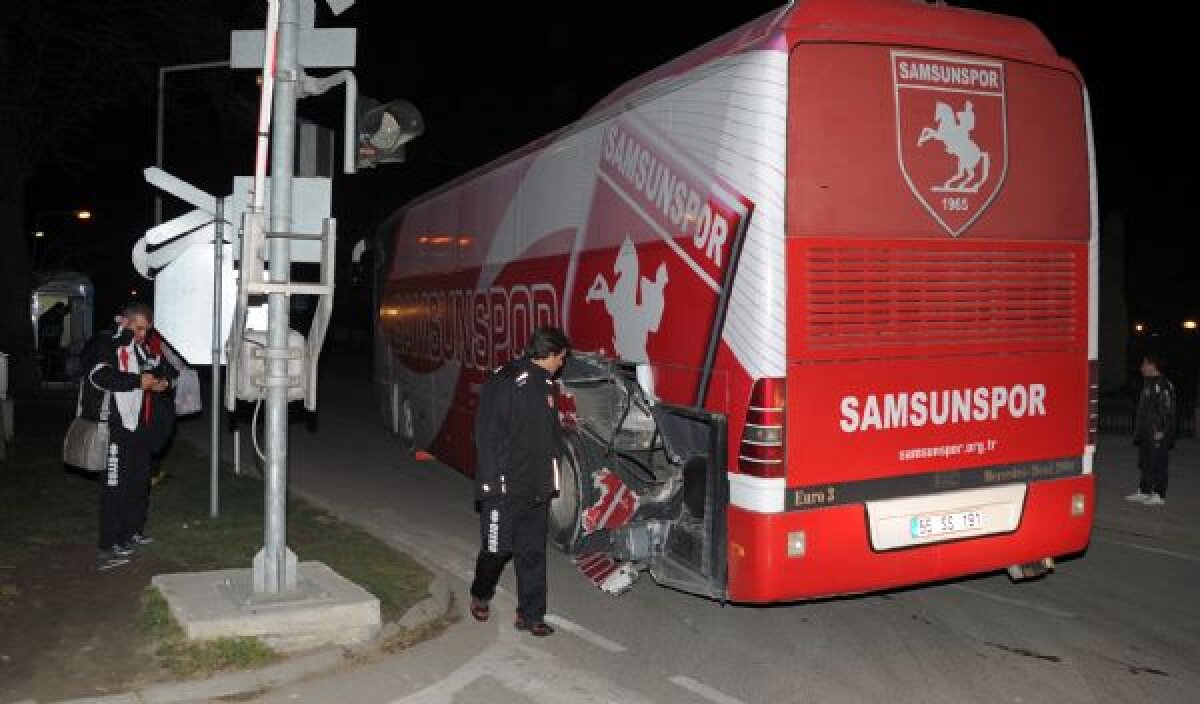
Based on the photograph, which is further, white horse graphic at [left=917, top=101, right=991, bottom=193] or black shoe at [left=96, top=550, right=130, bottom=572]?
black shoe at [left=96, top=550, right=130, bottom=572]

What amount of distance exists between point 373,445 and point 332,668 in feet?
37.7

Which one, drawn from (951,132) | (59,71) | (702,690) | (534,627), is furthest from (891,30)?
(59,71)

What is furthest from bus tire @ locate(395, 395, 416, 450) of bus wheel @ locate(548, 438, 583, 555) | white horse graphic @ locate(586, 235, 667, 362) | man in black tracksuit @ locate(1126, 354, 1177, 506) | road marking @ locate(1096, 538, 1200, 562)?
man in black tracksuit @ locate(1126, 354, 1177, 506)

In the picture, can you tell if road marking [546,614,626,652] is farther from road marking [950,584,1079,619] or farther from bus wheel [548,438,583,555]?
road marking [950,584,1079,619]

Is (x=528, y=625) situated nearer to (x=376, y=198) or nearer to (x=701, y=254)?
(x=701, y=254)

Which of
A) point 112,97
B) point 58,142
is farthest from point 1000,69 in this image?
point 58,142

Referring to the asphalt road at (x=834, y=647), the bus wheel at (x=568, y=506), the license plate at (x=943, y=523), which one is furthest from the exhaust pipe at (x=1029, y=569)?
the bus wheel at (x=568, y=506)

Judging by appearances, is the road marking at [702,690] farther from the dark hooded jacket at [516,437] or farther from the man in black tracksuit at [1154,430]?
the man in black tracksuit at [1154,430]

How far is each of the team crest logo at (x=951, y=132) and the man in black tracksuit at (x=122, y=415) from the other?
18.8ft

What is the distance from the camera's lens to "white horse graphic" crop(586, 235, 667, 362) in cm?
748

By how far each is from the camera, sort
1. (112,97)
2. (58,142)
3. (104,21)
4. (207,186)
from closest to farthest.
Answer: (104,21) → (112,97) → (58,142) → (207,186)

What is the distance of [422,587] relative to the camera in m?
7.86

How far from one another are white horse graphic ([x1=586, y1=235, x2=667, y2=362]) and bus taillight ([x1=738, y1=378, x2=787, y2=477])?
4.16ft

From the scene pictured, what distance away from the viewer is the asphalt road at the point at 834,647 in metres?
5.99
